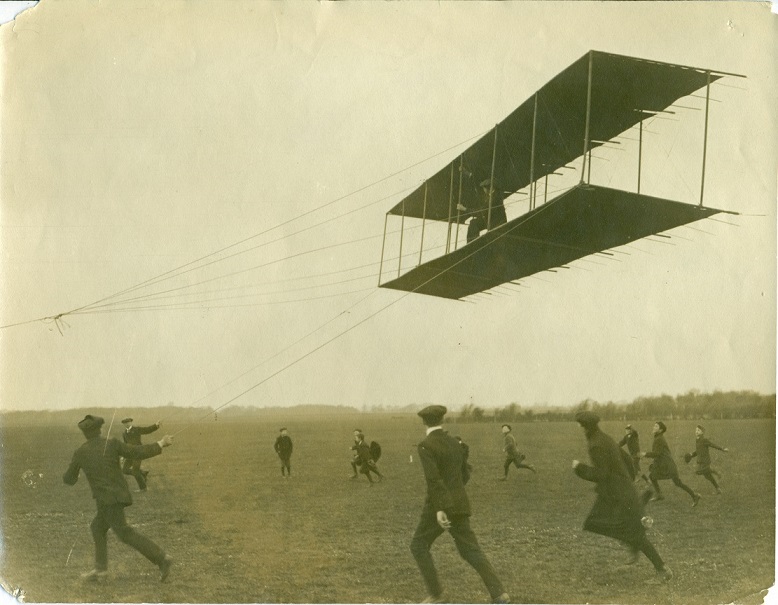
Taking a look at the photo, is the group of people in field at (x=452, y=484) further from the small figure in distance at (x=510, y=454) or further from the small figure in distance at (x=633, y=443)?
the small figure in distance at (x=510, y=454)

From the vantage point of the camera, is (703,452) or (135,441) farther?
(703,452)

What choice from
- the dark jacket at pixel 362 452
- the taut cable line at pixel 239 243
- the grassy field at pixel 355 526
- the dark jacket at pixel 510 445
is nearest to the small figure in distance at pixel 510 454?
the dark jacket at pixel 510 445

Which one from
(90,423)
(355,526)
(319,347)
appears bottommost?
(355,526)

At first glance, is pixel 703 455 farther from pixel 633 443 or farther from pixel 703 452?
pixel 633 443

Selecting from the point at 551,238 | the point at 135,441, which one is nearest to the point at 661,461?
the point at 551,238

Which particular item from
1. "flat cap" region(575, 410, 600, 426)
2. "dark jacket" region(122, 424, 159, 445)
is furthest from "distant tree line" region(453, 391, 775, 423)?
"dark jacket" region(122, 424, 159, 445)

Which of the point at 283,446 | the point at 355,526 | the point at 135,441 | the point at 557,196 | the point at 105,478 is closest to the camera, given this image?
the point at 557,196

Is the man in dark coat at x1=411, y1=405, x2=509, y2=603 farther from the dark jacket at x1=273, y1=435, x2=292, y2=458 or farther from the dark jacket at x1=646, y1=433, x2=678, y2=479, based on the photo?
the dark jacket at x1=646, y1=433, x2=678, y2=479

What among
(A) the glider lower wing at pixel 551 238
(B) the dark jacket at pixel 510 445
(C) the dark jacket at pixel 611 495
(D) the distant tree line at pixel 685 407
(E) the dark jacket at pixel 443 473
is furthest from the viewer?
(B) the dark jacket at pixel 510 445
